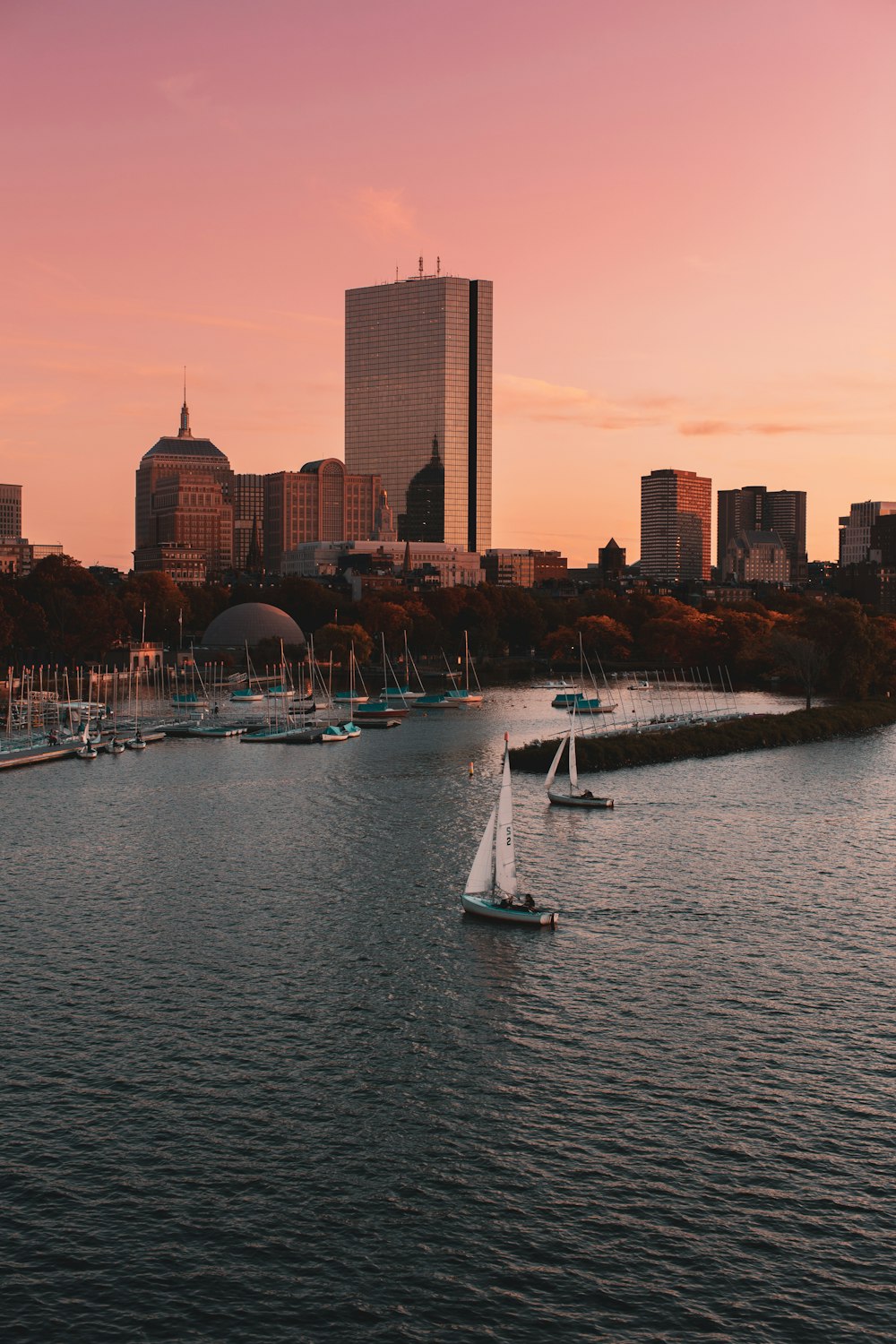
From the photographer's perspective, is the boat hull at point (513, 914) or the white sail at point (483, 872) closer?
the boat hull at point (513, 914)

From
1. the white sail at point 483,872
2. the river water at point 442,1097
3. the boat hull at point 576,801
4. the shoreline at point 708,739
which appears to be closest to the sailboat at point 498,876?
the white sail at point 483,872

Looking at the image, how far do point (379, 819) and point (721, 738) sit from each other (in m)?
68.1

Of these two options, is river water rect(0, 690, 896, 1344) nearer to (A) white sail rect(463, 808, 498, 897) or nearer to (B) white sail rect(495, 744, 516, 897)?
(A) white sail rect(463, 808, 498, 897)

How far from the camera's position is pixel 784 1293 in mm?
39062

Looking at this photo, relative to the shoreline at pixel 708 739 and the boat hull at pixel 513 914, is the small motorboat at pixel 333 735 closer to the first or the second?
the shoreline at pixel 708 739

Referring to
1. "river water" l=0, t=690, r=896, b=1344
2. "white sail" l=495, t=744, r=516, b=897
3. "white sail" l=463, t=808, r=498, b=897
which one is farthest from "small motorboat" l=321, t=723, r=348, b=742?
"white sail" l=463, t=808, r=498, b=897

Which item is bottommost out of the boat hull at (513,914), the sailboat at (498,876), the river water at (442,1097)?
the river water at (442,1097)

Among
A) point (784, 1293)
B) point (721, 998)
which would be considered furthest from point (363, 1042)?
→ point (784, 1293)

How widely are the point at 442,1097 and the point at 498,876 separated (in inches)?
1118

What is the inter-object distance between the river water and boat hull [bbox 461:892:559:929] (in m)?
1.07

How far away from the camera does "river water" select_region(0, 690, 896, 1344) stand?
39.2 meters

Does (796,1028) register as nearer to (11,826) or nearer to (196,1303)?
(196,1303)

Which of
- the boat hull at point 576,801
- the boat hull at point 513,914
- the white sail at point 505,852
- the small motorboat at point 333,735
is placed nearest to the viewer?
the boat hull at point 513,914

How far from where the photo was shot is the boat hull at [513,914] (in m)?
75.2
